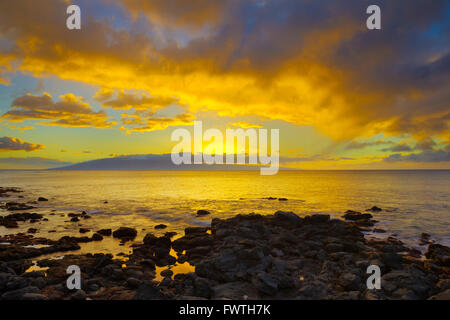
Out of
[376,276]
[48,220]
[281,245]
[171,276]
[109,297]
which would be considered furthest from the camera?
[48,220]

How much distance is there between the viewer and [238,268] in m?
17.4

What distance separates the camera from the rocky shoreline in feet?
47.2

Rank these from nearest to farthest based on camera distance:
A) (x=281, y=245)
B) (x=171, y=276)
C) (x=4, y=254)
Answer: (x=171, y=276) < (x=4, y=254) < (x=281, y=245)

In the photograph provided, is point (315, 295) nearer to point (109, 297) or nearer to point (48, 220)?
point (109, 297)

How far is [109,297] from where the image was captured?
14461mm

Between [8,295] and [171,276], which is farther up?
[8,295]

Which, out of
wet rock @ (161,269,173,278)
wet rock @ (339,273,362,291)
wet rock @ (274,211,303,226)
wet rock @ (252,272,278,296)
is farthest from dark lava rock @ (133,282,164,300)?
wet rock @ (274,211,303,226)

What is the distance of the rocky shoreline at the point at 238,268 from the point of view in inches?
567

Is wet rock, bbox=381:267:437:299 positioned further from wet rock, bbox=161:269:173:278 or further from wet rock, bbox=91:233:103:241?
wet rock, bbox=91:233:103:241

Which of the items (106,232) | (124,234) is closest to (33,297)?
(124,234)

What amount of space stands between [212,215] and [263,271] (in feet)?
A: 94.5

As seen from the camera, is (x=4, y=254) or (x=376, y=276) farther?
(x=4, y=254)

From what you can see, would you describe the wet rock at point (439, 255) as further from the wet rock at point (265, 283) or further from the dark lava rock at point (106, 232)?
the dark lava rock at point (106, 232)
